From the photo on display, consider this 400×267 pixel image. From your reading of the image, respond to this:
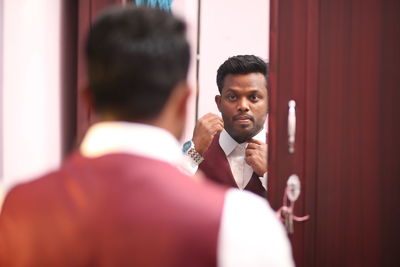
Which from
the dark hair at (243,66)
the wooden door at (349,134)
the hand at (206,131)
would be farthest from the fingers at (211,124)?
the wooden door at (349,134)

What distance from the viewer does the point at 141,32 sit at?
0.57 m

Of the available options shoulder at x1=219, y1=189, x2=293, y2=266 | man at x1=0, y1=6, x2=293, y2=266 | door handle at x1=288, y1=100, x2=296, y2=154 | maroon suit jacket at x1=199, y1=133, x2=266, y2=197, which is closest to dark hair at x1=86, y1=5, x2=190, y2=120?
man at x1=0, y1=6, x2=293, y2=266

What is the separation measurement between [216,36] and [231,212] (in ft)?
5.38

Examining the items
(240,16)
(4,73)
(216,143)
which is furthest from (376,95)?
(4,73)

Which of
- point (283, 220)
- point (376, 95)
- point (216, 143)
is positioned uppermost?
point (376, 95)

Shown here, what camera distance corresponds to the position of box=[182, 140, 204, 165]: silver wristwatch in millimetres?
1779

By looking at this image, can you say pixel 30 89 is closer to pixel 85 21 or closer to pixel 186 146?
pixel 85 21

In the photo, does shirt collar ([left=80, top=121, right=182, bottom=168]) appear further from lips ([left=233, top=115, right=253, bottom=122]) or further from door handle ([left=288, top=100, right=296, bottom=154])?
lips ([left=233, top=115, right=253, bottom=122])

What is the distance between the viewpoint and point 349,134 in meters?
1.45

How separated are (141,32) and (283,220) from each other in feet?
3.08

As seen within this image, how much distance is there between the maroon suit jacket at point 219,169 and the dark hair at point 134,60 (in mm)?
1067

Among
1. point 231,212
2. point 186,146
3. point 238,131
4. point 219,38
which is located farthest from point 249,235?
point 219,38

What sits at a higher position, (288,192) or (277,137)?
(277,137)

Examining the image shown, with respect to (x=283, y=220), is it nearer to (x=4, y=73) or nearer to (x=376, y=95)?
(x=376, y=95)
